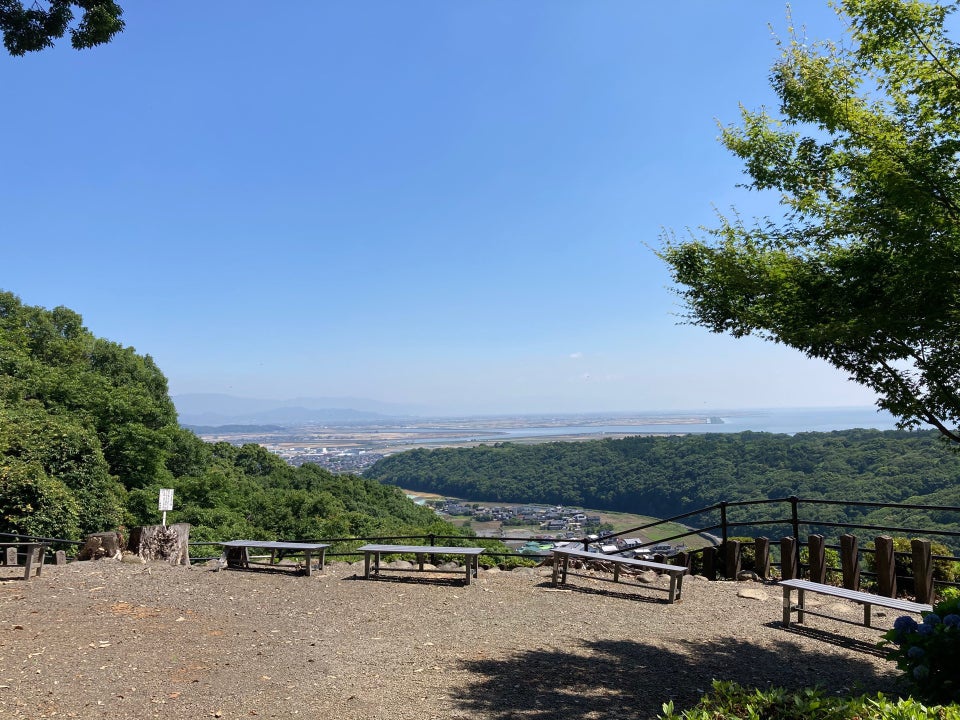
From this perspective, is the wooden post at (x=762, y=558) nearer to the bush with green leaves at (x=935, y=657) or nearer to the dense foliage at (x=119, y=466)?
the bush with green leaves at (x=935, y=657)

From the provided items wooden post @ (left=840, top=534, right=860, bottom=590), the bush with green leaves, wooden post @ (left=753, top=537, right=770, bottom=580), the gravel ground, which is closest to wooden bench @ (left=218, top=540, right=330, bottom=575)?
the gravel ground

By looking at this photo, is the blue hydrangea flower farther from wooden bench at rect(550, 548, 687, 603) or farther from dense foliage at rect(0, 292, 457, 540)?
dense foliage at rect(0, 292, 457, 540)

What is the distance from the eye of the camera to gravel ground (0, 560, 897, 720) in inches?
172

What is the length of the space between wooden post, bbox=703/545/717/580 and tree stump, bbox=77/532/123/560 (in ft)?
31.1

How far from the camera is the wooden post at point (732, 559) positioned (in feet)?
28.5

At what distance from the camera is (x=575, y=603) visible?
24.8 feet

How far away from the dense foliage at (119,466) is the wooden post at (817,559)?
10654mm

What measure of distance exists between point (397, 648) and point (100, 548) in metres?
7.19

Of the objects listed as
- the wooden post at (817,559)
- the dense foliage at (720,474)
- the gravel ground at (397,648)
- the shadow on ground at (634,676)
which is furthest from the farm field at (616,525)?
the shadow on ground at (634,676)

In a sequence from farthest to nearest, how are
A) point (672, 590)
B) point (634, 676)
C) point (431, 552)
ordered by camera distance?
point (431, 552) → point (672, 590) → point (634, 676)

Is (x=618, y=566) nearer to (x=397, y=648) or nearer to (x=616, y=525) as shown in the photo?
(x=397, y=648)

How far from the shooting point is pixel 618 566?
8.86 metres

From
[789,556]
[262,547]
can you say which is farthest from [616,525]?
[262,547]

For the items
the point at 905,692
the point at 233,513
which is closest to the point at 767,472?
the point at 233,513
